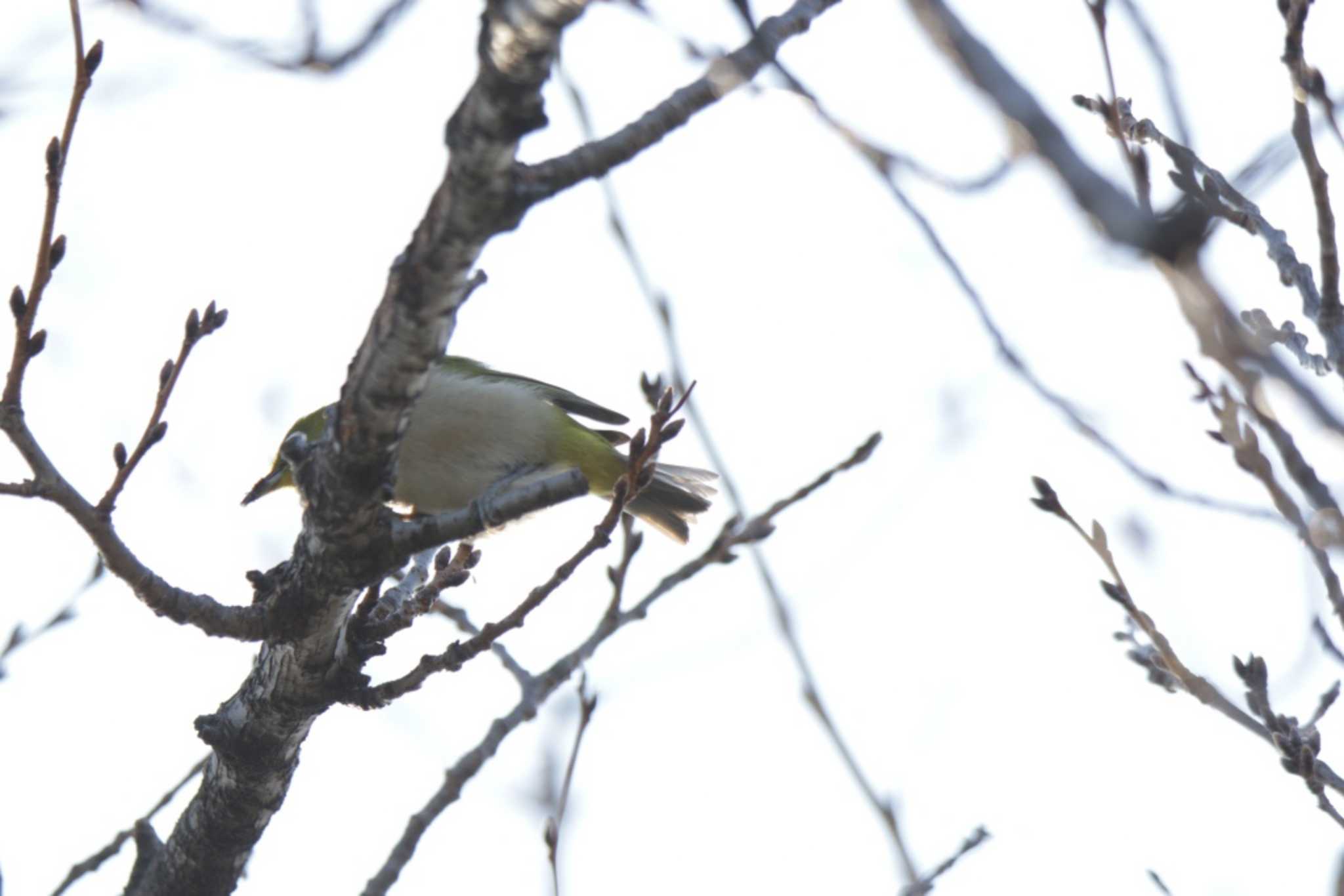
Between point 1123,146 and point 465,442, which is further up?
point 465,442

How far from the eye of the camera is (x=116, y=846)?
139 inches

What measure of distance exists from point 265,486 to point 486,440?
4.33ft

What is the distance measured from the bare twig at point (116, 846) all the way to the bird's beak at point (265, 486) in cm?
199

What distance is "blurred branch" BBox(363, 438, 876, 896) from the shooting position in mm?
2703

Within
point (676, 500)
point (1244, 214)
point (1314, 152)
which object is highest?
point (676, 500)

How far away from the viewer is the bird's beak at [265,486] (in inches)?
217

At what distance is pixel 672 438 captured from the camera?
2.82 meters

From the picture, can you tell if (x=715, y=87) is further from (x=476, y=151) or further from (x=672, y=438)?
(x=672, y=438)

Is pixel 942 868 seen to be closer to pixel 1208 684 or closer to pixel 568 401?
pixel 1208 684

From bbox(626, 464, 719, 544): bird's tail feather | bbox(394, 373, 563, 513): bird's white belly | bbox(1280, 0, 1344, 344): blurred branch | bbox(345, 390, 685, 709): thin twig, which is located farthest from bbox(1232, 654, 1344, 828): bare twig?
bbox(626, 464, 719, 544): bird's tail feather

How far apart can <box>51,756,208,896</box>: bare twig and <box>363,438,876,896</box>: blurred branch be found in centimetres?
95

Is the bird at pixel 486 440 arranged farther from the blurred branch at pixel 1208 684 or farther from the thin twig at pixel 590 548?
the blurred branch at pixel 1208 684

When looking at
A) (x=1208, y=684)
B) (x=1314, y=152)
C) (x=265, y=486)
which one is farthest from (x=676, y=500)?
(x=1314, y=152)

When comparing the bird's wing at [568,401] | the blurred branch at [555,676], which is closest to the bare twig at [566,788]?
the blurred branch at [555,676]
